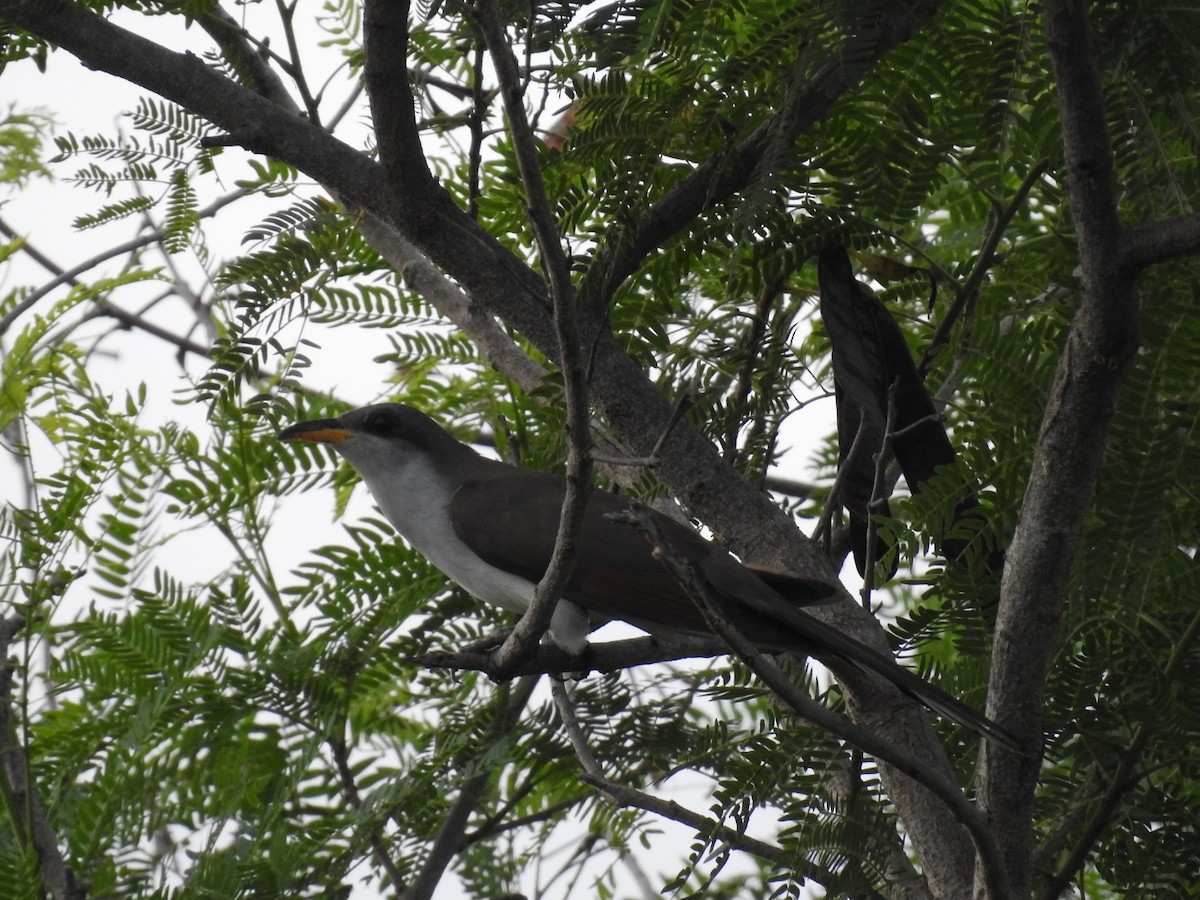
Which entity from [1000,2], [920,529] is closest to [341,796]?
[920,529]

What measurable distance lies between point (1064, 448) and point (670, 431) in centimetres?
60

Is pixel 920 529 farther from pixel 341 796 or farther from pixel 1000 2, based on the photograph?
pixel 341 796

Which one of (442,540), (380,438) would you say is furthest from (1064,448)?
(380,438)

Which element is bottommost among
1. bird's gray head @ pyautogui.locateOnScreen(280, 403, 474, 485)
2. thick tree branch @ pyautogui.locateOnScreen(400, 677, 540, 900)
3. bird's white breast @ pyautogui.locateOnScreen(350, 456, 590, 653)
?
thick tree branch @ pyautogui.locateOnScreen(400, 677, 540, 900)

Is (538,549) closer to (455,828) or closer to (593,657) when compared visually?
(593,657)

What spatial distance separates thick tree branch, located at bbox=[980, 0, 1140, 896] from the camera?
68.8 inches

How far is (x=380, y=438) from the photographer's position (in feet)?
11.4

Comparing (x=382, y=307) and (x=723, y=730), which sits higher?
(x=382, y=307)

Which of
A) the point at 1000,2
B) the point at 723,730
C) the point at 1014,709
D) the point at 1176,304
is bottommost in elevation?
the point at 1014,709

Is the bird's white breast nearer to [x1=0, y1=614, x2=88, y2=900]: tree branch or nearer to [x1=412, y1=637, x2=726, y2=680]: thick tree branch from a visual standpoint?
[x1=412, y1=637, x2=726, y2=680]: thick tree branch

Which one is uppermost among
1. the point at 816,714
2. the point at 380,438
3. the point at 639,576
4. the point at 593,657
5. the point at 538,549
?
the point at 380,438

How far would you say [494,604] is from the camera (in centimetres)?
317

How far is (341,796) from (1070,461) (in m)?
2.24

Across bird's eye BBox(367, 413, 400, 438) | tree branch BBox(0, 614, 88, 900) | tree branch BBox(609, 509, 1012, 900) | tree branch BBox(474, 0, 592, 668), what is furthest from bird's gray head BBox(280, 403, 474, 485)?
tree branch BBox(609, 509, 1012, 900)
